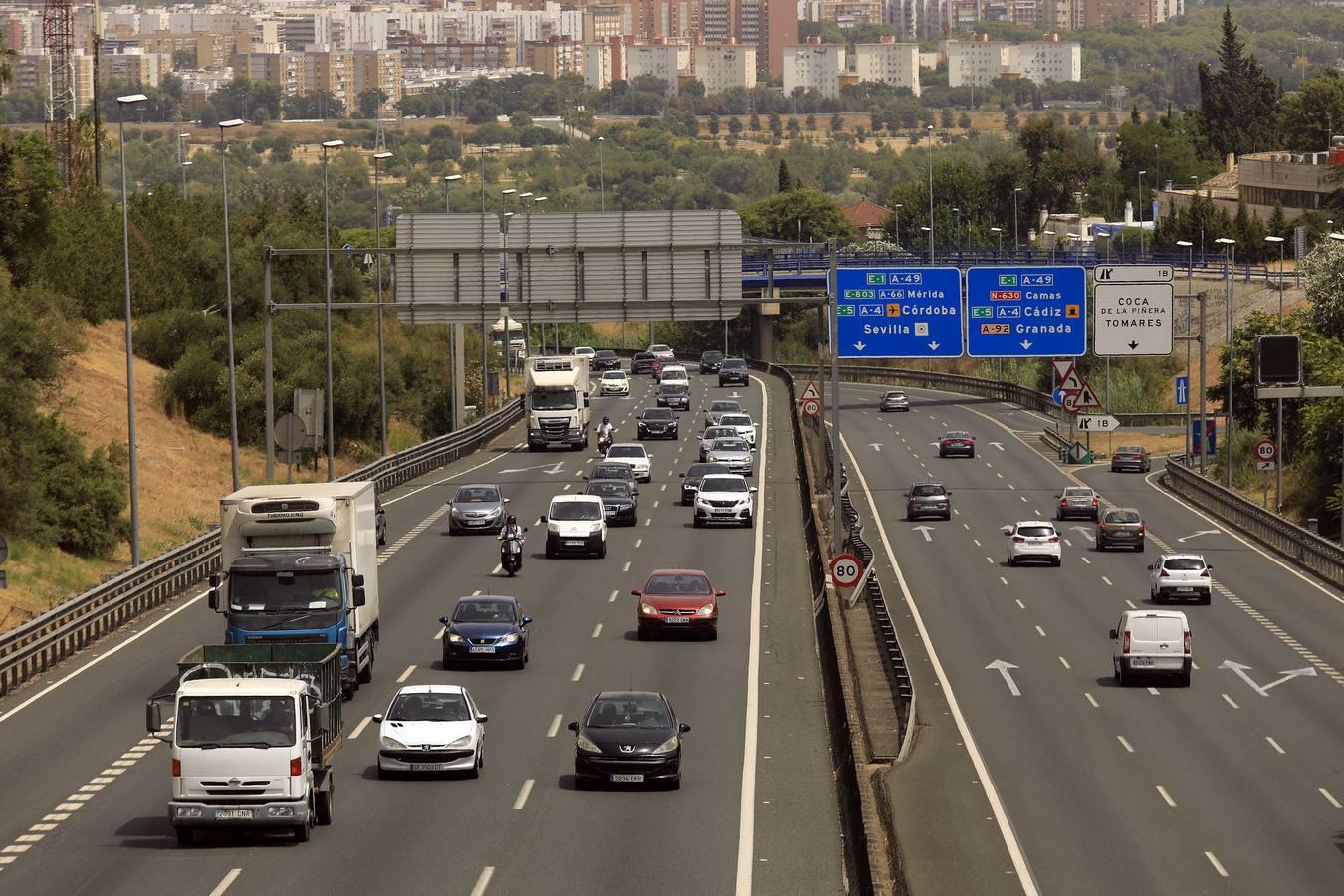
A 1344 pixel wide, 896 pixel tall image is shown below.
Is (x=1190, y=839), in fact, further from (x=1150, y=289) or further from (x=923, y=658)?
(x=1150, y=289)

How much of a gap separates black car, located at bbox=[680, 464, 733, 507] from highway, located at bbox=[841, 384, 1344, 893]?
17.0ft

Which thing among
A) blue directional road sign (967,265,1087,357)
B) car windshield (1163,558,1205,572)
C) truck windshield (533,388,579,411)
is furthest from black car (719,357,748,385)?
car windshield (1163,558,1205,572)

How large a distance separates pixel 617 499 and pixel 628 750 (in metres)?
31.4

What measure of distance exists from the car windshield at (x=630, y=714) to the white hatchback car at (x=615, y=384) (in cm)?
7843

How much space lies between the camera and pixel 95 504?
62.2 metres

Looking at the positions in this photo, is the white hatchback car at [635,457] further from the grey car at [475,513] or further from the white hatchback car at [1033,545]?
the white hatchback car at [1033,545]

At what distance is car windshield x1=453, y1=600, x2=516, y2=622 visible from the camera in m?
39.1

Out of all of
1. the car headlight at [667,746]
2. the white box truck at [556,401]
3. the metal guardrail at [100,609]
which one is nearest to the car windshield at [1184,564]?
the metal guardrail at [100,609]

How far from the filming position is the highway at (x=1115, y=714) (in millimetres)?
27578

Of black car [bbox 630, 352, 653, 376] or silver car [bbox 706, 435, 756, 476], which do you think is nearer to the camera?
silver car [bbox 706, 435, 756, 476]

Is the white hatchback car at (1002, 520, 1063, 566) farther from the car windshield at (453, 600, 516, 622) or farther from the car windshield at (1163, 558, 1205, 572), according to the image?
the car windshield at (453, 600, 516, 622)

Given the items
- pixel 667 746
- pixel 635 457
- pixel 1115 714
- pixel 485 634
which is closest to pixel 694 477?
pixel 635 457

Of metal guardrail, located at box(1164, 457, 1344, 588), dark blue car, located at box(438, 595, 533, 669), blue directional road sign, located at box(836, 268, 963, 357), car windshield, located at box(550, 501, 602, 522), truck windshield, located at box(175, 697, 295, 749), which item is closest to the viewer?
truck windshield, located at box(175, 697, 295, 749)

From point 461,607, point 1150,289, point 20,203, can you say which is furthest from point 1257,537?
point 20,203
